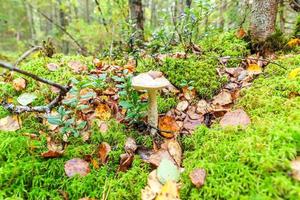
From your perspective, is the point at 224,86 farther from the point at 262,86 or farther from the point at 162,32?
the point at 162,32

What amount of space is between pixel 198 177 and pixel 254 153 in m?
0.33

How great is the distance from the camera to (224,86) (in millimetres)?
2557

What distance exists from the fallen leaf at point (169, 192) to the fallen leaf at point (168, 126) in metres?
0.51

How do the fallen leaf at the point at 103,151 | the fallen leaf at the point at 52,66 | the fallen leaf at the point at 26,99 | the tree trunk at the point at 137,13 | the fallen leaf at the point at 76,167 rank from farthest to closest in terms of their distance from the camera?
the tree trunk at the point at 137,13 < the fallen leaf at the point at 52,66 < the fallen leaf at the point at 26,99 < the fallen leaf at the point at 103,151 < the fallen leaf at the point at 76,167

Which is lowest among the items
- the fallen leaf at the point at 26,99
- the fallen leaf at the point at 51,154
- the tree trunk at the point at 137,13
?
the fallen leaf at the point at 51,154

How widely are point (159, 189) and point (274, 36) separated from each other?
2.14 meters

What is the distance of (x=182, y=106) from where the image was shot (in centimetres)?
238

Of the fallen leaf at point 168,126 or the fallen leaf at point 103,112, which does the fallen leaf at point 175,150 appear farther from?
the fallen leaf at point 103,112

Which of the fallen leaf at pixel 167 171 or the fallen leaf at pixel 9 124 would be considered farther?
the fallen leaf at pixel 9 124

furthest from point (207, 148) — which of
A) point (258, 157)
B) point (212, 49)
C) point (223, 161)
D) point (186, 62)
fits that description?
point (212, 49)

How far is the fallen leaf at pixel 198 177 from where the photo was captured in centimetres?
157

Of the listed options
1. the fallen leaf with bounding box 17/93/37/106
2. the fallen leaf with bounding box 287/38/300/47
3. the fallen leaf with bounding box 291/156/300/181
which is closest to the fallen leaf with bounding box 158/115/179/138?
the fallen leaf with bounding box 291/156/300/181

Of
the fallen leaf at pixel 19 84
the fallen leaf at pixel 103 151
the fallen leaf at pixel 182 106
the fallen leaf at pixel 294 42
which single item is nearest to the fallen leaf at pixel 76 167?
the fallen leaf at pixel 103 151

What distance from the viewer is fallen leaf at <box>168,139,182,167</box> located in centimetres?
189
